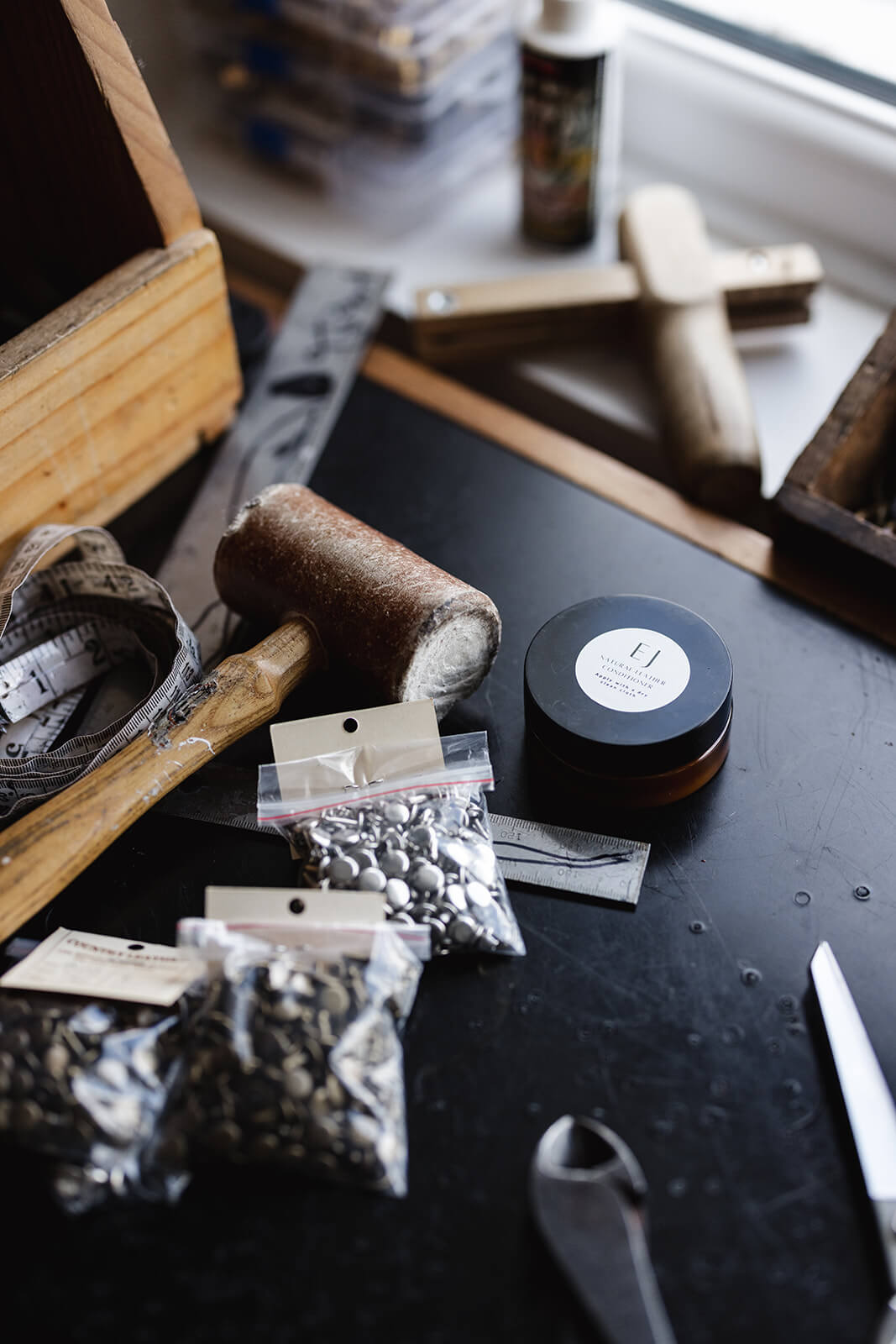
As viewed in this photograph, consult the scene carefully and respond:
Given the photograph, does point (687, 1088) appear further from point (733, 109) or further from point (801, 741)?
point (733, 109)

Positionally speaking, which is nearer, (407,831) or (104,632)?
(407,831)

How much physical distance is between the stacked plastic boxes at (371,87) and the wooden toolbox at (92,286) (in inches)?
15.2

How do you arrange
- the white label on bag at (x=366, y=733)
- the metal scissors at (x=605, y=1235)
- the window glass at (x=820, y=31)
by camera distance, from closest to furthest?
A: the metal scissors at (x=605, y=1235)
the white label on bag at (x=366, y=733)
the window glass at (x=820, y=31)

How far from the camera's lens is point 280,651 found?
82 cm

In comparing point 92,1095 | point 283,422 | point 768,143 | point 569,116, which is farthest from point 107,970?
point 768,143

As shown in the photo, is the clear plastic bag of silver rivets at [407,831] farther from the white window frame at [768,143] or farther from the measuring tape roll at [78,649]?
the white window frame at [768,143]

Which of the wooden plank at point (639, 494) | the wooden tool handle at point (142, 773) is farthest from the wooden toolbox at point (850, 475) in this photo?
the wooden tool handle at point (142, 773)

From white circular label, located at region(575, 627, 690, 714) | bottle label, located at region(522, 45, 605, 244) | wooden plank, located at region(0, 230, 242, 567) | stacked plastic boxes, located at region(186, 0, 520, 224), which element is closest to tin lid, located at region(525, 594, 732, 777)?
white circular label, located at region(575, 627, 690, 714)

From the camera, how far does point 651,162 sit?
4.49 ft

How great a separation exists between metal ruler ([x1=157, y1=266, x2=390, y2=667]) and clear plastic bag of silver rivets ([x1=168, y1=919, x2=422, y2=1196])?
1.07 ft

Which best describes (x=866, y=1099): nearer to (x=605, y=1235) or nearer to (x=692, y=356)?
(x=605, y=1235)

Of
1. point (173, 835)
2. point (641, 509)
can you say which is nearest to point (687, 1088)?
point (173, 835)

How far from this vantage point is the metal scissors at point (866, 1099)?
60 centimetres

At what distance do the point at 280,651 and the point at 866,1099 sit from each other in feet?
1.53
